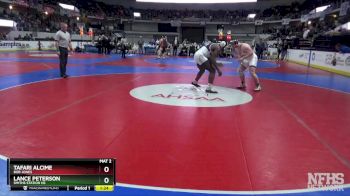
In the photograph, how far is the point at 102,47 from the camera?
97.0 ft

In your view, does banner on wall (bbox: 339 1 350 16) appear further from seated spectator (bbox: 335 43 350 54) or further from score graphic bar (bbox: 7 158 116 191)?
score graphic bar (bbox: 7 158 116 191)

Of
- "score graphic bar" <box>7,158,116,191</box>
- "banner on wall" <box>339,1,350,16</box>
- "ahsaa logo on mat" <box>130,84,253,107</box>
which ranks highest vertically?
"banner on wall" <box>339,1,350,16</box>

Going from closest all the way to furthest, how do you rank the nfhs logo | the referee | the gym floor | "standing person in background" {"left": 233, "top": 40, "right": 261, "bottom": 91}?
the nfhs logo → the gym floor → "standing person in background" {"left": 233, "top": 40, "right": 261, "bottom": 91} → the referee

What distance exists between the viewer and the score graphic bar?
233 centimetres

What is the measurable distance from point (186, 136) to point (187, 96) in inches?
126

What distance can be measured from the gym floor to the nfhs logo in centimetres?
7

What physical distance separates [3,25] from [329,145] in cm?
3625

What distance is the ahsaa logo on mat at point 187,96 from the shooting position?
7.15 meters

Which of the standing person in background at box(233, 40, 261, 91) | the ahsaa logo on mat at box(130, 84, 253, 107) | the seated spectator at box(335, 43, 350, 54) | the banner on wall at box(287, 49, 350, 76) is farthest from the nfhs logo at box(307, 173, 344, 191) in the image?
the seated spectator at box(335, 43, 350, 54)

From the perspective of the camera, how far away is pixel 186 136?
4777mm

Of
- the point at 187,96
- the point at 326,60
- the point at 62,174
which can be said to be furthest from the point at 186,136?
the point at 326,60

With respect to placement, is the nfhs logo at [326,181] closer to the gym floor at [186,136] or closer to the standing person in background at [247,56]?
the gym floor at [186,136]

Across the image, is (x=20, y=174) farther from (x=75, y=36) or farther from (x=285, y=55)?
(x=75, y=36)

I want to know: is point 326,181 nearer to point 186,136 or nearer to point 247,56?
point 186,136
